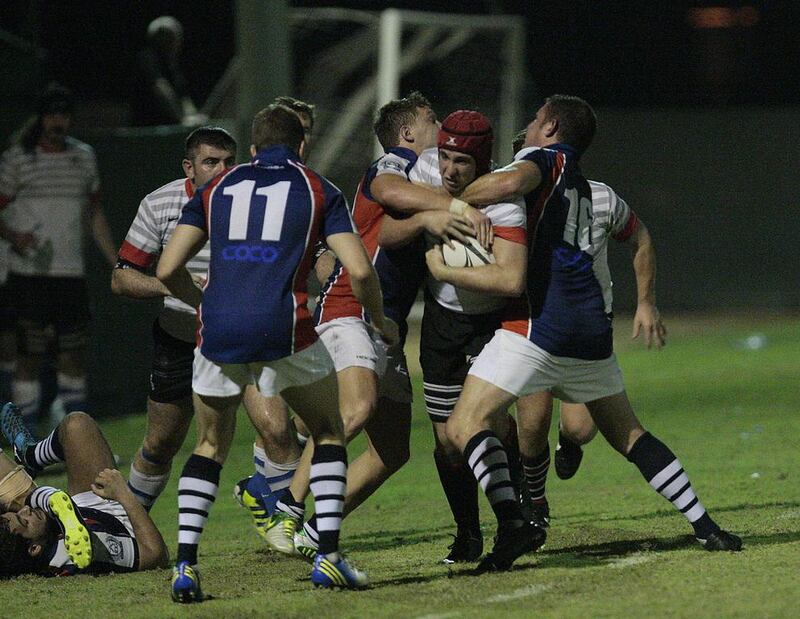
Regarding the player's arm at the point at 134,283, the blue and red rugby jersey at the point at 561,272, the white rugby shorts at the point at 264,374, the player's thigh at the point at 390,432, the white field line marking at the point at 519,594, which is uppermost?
the blue and red rugby jersey at the point at 561,272

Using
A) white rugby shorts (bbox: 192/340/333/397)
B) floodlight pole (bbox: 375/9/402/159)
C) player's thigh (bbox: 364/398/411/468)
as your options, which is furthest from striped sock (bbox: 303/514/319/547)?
floodlight pole (bbox: 375/9/402/159)

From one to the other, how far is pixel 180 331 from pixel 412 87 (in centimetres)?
1539

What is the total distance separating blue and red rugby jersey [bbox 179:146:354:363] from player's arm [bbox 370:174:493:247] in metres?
0.61

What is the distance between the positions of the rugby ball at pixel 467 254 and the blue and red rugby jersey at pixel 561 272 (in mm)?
209

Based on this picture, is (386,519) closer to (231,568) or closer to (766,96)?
(231,568)

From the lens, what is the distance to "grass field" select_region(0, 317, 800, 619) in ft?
20.1

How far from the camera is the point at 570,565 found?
6980 mm

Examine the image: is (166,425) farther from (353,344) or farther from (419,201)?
(419,201)

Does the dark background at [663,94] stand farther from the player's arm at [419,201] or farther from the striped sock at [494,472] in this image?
the striped sock at [494,472]

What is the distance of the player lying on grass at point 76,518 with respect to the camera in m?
7.11

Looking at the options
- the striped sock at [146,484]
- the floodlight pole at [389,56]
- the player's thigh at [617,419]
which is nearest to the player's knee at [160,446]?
the striped sock at [146,484]

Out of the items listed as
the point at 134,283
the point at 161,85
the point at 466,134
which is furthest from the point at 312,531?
the point at 161,85

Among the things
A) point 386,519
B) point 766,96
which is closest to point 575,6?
point 766,96

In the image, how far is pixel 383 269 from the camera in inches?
288
